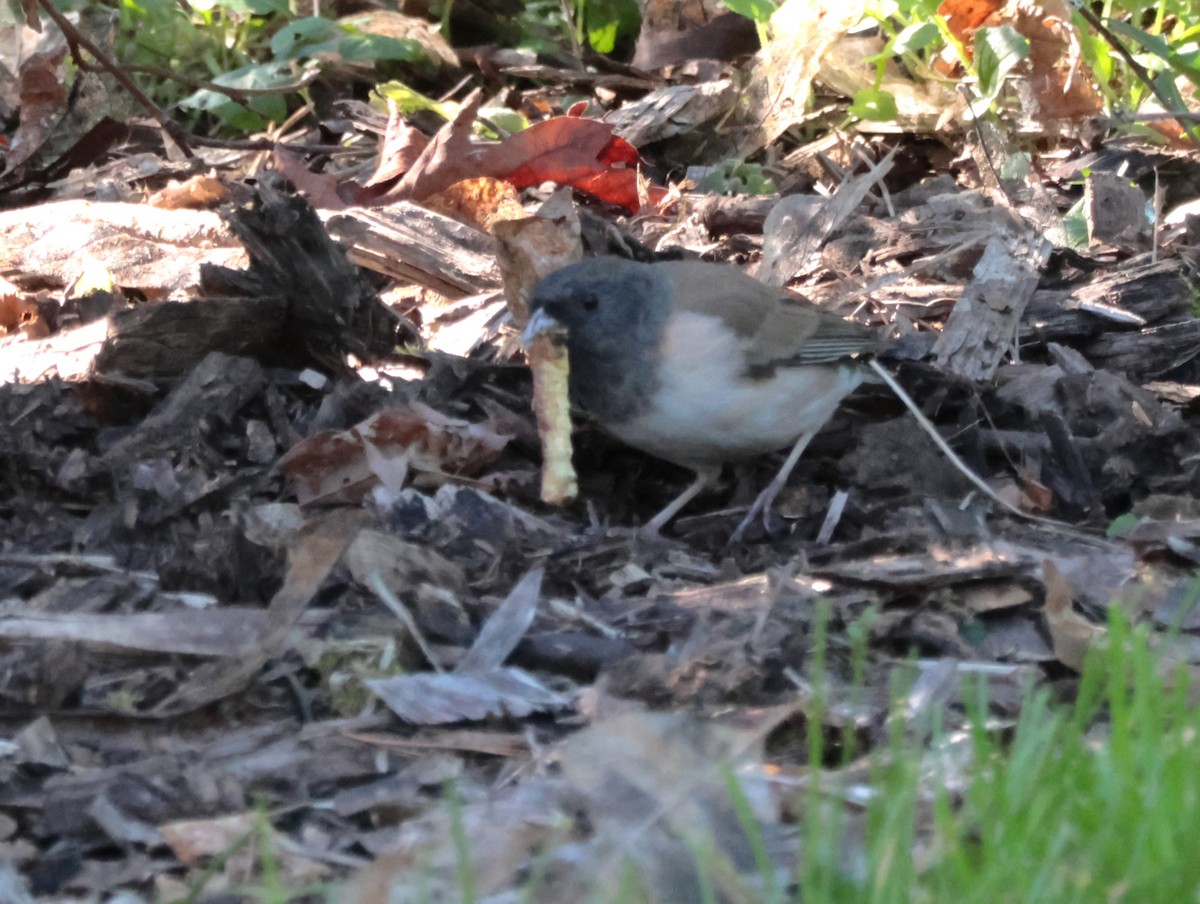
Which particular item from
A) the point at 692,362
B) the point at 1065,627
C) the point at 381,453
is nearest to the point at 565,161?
the point at 692,362

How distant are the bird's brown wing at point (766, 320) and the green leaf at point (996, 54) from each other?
5.36 ft

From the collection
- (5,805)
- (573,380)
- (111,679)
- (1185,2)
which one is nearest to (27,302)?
(573,380)

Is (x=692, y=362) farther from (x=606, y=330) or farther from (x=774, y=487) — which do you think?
(x=774, y=487)

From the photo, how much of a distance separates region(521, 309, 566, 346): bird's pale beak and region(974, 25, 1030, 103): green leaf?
7.81ft

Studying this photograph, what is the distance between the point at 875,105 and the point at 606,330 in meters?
2.24

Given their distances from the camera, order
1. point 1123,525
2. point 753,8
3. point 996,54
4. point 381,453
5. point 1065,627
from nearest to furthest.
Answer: point 1065,627, point 1123,525, point 381,453, point 996,54, point 753,8

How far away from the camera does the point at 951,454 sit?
407 centimetres

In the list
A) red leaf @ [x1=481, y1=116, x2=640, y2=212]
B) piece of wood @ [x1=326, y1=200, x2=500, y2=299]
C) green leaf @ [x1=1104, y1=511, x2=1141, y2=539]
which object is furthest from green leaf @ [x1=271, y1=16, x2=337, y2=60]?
green leaf @ [x1=1104, y1=511, x2=1141, y2=539]

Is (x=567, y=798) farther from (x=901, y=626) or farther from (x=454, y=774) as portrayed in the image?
(x=901, y=626)

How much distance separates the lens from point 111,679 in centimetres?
285

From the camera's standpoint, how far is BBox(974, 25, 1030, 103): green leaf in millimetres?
5508

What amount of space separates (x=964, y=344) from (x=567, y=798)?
2.64m

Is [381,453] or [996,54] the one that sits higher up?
[996,54]

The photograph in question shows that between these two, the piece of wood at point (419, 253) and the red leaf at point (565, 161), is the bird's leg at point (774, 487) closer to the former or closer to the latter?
the piece of wood at point (419, 253)
